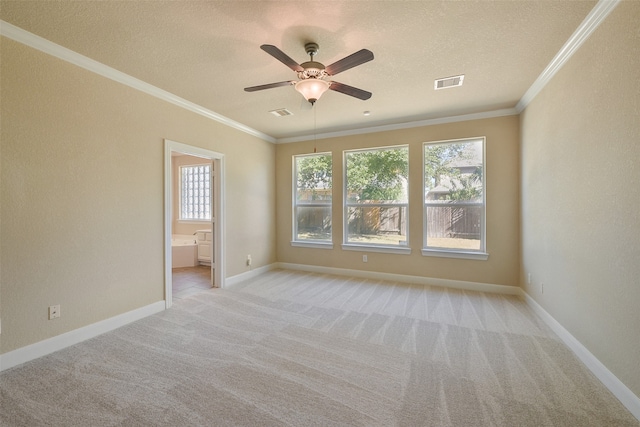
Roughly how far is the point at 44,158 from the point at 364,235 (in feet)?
14.5

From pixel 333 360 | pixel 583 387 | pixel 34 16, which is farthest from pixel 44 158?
pixel 583 387

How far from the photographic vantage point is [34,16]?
6.74ft

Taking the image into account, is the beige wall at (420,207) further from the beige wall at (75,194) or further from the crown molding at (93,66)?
the beige wall at (75,194)

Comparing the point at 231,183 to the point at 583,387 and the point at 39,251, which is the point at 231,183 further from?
the point at 583,387

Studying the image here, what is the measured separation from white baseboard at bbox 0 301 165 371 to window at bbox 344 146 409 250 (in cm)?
342

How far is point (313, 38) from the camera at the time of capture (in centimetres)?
231

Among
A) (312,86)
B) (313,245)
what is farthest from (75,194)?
(313,245)

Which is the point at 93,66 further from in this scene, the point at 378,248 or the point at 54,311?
the point at 378,248

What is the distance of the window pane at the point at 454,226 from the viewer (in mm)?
4328

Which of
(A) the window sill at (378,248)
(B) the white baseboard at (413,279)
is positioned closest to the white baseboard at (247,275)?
(B) the white baseboard at (413,279)

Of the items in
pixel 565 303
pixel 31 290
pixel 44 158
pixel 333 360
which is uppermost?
pixel 44 158

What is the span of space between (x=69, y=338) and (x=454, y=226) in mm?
5106

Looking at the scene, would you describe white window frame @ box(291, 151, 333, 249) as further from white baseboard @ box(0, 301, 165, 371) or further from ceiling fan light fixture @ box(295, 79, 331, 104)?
ceiling fan light fixture @ box(295, 79, 331, 104)

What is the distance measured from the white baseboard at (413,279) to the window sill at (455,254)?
0.41m
